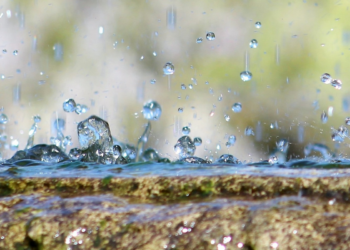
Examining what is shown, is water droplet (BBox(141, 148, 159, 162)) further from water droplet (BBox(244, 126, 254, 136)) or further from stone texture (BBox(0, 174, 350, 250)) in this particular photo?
water droplet (BBox(244, 126, 254, 136))

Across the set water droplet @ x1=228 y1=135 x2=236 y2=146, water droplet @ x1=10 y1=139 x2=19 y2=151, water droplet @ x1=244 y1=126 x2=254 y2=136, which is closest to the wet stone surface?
water droplet @ x1=10 y1=139 x2=19 y2=151

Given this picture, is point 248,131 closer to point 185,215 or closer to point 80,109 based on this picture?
point 80,109

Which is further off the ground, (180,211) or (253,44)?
(253,44)


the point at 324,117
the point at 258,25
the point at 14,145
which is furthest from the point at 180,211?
the point at 258,25

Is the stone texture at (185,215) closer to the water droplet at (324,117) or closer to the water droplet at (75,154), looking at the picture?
the water droplet at (75,154)

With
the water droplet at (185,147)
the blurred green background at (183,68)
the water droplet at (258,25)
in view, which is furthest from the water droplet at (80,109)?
the water droplet at (258,25)

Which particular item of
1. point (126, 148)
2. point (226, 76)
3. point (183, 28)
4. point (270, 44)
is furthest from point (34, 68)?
point (126, 148)
